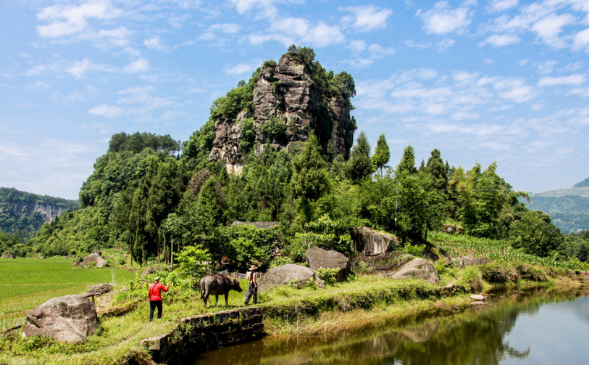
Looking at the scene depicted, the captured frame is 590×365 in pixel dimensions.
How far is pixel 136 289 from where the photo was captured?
42.9ft

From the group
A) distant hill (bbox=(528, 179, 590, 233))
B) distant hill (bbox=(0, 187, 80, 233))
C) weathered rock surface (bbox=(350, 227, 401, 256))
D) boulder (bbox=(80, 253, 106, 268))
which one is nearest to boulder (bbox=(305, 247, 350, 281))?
weathered rock surface (bbox=(350, 227, 401, 256))

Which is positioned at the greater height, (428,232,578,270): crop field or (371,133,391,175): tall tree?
(371,133,391,175): tall tree

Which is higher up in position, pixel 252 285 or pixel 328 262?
pixel 252 285

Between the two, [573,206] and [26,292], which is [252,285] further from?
[573,206]

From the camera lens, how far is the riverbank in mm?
7949

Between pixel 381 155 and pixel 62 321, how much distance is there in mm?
34274

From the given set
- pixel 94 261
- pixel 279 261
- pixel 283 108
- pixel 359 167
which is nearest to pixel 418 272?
pixel 279 261

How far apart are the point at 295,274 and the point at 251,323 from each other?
14.3ft

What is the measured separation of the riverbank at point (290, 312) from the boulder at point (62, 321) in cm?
25

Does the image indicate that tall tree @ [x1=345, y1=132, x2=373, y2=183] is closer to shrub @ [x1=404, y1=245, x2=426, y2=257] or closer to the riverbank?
shrub @ [x1=404, y1=245, x2=426, y2=257]

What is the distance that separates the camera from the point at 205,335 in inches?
417

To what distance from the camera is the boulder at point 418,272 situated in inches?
782

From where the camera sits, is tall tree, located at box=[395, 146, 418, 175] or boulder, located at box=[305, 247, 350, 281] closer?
boulder, located at box=[305, 247, 350, 281]

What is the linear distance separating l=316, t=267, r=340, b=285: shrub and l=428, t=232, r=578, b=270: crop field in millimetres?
15705
